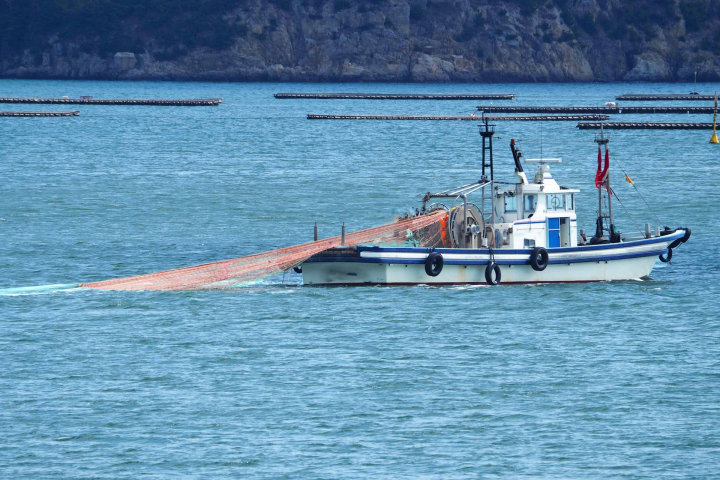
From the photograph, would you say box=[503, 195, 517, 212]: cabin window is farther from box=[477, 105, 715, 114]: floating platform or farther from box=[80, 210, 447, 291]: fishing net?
box=[477, 105, 715, 114]: floating platform

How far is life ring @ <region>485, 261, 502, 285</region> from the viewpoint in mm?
45963

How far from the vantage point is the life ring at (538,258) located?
1815 inches

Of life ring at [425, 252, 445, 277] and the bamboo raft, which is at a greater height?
the bamboo raft

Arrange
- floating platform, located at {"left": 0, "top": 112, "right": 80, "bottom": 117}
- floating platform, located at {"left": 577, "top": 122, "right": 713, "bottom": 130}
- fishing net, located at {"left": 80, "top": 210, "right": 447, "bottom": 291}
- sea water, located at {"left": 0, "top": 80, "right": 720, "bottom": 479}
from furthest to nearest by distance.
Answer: floating platform, located at {"left": 0, "top": 112, "right": 80, "bottom": 117} < floating platform, located at {"left": 577, "top": 122, "right": 713, "bottom": 130} < fishing net, located at {"left": 80, "top": 210, "right": 447, "bottom": 291} < sea water, located at {"left": 0, "top": 80, "right": 720, "bottom": 479}

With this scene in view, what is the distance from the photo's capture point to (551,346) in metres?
39.9

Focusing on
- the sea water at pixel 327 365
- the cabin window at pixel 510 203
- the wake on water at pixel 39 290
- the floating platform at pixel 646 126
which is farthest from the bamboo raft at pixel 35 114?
the cabin window at pixel 510 203

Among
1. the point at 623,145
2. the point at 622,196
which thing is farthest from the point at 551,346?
the point at 623,145

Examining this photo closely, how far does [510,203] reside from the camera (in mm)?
47406

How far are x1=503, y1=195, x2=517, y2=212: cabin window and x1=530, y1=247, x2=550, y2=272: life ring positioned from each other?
1.99 m

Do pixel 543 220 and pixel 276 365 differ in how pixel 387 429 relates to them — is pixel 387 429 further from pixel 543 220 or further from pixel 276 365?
pixel 543 220

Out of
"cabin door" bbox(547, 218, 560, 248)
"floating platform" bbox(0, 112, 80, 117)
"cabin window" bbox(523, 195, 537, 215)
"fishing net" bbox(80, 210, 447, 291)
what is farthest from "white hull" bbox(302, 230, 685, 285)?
"floating platform" bbox(0, 112, 80, 117)

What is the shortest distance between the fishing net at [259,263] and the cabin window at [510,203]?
2.29 metres

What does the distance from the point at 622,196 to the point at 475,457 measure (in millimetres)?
57984

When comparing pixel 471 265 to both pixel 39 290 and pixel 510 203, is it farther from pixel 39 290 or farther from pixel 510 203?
Answer: pixel 39 290
